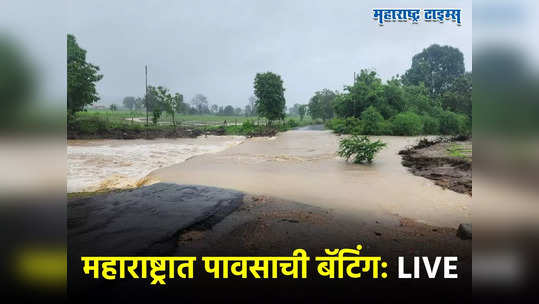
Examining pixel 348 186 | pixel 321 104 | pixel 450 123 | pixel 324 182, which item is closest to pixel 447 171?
pixel 348 186

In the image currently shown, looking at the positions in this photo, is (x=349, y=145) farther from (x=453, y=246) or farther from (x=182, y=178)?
(x=453, y=246)

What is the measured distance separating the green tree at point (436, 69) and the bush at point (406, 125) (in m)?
26.6

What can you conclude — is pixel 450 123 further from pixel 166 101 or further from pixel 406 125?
pixel 166 101

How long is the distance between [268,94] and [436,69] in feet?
120

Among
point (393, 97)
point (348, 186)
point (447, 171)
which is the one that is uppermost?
point (393, 97)

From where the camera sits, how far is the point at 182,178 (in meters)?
8.20

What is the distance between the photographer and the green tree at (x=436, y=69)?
51.5 m

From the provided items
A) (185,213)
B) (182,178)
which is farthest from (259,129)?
(185,213)

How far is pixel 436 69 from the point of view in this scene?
54.2 meters

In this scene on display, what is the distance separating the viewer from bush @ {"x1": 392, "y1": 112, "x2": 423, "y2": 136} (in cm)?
2684

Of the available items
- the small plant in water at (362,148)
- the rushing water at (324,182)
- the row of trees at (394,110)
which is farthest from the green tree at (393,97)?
the small plant in water at (362,148)

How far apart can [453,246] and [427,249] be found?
1.17ft

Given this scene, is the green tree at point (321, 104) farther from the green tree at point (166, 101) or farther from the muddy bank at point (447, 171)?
the muddy bank at point (447, 171)

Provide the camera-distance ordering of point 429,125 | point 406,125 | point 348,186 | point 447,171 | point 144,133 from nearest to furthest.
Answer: point 348,186, point 447,171, point 144,133, point 406,125, point 429,125
